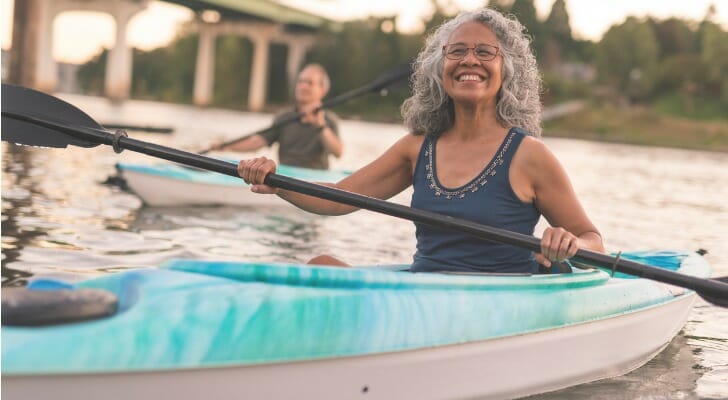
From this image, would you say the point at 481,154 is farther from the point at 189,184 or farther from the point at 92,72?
the point at 92,72

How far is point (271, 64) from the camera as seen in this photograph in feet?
211

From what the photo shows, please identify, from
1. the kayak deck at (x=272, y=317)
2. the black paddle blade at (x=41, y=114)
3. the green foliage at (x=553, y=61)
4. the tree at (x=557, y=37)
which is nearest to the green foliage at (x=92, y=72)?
the green foliage at (x=553, y=61)

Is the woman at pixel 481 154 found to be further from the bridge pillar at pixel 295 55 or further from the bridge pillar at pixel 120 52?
the bridge pillar at pixel 295 55

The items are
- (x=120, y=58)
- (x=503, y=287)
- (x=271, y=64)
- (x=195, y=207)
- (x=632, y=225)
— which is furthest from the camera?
(x=271, y=64)

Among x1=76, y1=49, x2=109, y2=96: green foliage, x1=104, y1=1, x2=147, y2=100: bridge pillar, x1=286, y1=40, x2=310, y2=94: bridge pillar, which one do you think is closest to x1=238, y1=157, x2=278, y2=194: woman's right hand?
x1=104, y1=1, x2=147, y2=100: bridge pillar

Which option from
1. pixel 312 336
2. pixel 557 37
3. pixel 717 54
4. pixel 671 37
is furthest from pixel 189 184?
pixel 557 37

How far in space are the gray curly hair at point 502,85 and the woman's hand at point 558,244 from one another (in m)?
0.54

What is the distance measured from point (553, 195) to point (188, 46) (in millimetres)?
77545

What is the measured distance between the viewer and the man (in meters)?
8.51

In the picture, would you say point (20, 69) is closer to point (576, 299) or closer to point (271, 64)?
point (576, 299)

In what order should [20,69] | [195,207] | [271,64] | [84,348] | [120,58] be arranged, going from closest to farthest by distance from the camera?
[84,348], [195,207], [20,69], [120,58], [271,64]

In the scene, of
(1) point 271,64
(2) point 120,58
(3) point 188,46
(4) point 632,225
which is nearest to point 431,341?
(4) point 632,225

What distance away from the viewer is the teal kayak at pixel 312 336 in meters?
2.38

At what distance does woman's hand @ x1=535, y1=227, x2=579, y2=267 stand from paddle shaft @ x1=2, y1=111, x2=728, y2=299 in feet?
0.16
